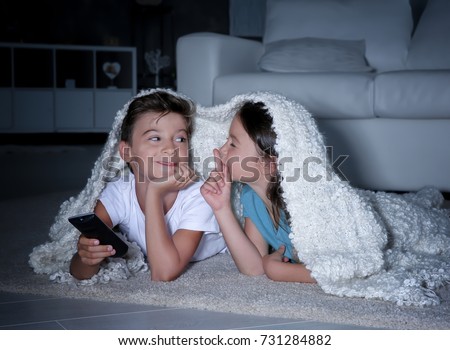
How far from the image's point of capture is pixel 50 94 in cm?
489

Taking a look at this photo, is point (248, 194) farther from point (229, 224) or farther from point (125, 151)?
point (125, 151)

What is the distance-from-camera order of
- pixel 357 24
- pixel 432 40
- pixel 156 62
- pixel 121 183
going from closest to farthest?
pixel 121 183 < pixel 432 40 < pixel 357 24 < pixel 156 62

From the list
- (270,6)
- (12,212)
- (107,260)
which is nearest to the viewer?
(107,260)

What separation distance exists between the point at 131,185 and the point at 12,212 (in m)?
0.76

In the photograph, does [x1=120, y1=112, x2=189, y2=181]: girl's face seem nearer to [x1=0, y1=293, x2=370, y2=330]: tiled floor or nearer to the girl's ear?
the girl's ear

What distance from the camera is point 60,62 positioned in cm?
530

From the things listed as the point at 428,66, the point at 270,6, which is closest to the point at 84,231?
the point at 428,66

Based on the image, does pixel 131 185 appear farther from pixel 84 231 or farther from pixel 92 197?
pixel 84 231

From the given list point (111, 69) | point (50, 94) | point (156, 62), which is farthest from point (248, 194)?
point (156, 62)

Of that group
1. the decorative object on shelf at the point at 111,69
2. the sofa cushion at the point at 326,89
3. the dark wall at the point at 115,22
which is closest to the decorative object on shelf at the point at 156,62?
the dark wall at the point at 115,22

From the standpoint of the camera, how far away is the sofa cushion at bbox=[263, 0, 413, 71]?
2.70m

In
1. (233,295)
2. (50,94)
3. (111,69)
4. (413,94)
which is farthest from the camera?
(111,69)

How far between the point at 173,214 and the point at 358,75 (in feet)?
3.67

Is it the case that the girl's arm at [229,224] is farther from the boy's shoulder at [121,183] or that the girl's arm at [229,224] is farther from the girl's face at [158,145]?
the boy's shoulder at [121,183]
